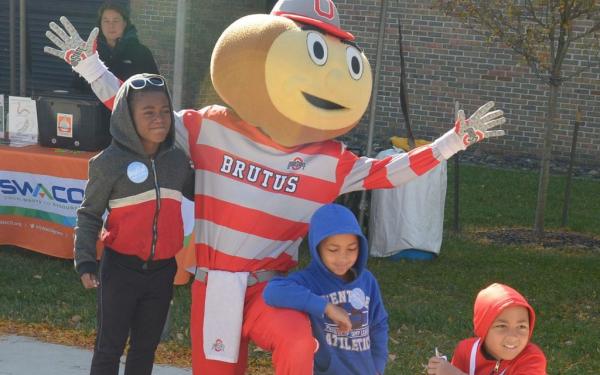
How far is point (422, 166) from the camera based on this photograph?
158 inches

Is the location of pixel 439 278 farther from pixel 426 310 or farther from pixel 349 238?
pixel 349 238

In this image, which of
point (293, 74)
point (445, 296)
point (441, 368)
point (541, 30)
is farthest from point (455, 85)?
point (441, 368)

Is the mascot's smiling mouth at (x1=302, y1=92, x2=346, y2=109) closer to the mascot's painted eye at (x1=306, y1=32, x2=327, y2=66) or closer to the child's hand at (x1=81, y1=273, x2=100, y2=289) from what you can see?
the mascot's painted eye at (x1=306, y1=32, x2=327, y2=66)

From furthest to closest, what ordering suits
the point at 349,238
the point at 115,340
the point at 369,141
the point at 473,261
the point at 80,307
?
the point at 473,261 → the point at 369,141 → the point at 80,307 → the point at 115,340 → the point at 349,238

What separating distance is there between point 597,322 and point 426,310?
3.55 feet

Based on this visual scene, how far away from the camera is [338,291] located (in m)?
3.72

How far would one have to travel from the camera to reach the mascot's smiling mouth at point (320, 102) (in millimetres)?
3864

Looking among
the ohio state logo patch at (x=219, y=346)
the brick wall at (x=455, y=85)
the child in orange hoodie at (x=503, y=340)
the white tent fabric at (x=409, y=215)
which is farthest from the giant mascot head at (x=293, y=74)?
the brick wall at (x=455, y=85)

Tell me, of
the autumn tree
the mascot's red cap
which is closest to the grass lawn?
the autumn tree

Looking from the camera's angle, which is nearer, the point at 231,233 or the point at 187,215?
the point at 231,233

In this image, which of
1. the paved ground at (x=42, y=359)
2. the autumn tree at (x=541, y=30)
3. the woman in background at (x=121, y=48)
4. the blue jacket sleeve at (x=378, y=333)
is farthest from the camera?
the autumn tree at (x=541, y=30)

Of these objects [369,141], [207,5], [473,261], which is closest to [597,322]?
[473,261]

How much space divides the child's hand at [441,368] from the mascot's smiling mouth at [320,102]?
1101 millimetres

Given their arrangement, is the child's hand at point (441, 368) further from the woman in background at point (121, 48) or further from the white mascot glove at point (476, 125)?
the woman in background at point (121, 48)
